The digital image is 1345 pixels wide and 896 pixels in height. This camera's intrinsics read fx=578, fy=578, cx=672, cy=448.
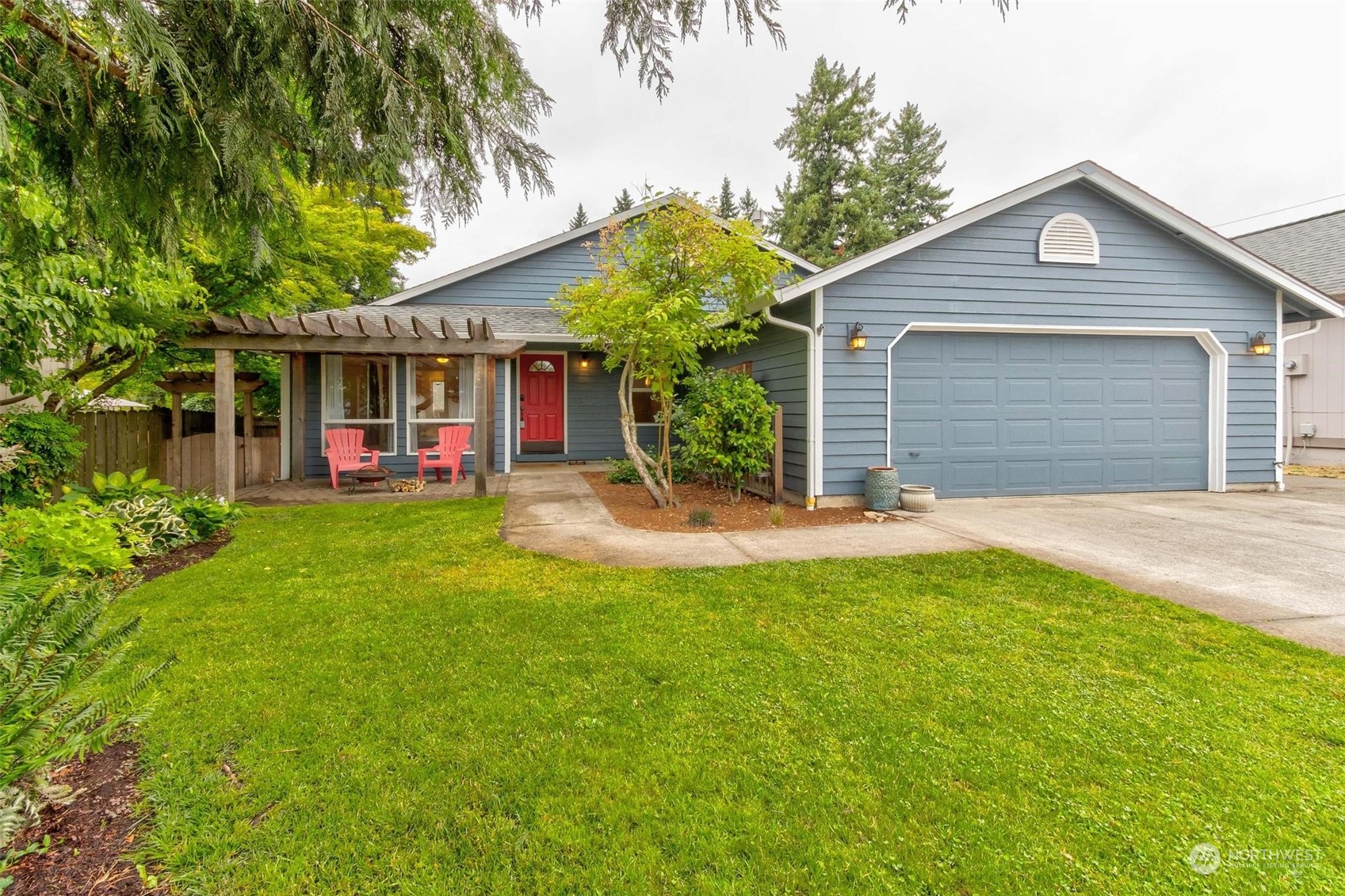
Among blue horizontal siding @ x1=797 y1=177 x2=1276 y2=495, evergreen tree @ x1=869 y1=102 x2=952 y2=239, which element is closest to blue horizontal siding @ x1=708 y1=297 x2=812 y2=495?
blue horizontal siding @ x1=797 y1=177 x2=1276 y2=495

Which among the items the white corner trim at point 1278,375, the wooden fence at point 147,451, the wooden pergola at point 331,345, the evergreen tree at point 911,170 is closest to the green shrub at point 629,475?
the wooden pergola at point 331,345

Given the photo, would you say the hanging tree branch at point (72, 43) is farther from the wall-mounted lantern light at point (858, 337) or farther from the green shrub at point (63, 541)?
the wall-mounted lantern light at point (858, 337)

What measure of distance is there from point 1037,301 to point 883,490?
3.28 m

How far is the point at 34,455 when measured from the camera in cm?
546

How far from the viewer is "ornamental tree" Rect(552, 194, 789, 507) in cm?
599

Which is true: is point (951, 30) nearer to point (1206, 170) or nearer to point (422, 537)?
point (422, 537)

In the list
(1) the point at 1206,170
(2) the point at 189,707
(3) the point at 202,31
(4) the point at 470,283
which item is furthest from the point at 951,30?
(1) the point at 1206,170

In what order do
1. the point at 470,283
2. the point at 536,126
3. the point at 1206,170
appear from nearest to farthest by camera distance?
the point at 536,126, the point at 470,283, the point at 1206,170

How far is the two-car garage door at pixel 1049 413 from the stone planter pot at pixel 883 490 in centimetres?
53

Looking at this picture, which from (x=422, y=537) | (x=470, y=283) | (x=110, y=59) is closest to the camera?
(x=110, y=59)

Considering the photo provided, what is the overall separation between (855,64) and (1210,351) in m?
24.0

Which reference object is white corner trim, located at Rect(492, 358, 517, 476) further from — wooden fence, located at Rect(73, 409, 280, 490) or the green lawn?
the green lawn

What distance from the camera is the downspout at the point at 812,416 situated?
679 cm

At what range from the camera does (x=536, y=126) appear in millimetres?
2893
